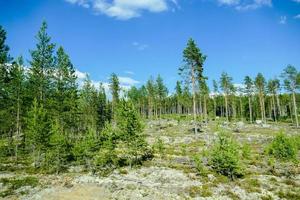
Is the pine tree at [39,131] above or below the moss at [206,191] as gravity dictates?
above

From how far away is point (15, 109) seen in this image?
46812mm

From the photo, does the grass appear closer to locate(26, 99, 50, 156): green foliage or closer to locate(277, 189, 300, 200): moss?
locate(26, 99, 50, 156): green foliage

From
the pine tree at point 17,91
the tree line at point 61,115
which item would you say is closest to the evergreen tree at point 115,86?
the tree line at point 61,115

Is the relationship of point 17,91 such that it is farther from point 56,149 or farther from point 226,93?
point 226,93

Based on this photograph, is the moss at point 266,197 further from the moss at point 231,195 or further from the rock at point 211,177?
the rock at point 211,177

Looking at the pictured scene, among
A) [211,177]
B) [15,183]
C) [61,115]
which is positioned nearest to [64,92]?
[61,115]


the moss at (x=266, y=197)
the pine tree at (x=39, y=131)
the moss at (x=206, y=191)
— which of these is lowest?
the moss at (x=266, y=197)

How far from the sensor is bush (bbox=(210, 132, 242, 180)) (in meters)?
26.6

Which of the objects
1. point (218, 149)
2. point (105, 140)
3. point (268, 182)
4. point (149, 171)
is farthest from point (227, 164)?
point (105, 140)

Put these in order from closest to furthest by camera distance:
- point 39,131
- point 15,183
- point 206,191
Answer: point 206,191
point 15,183
point 39,131

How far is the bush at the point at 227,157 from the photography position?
87.4 feet

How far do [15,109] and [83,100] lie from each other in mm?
21562

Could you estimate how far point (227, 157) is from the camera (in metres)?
27.2

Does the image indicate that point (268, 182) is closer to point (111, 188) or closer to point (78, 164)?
point (111, 188)
